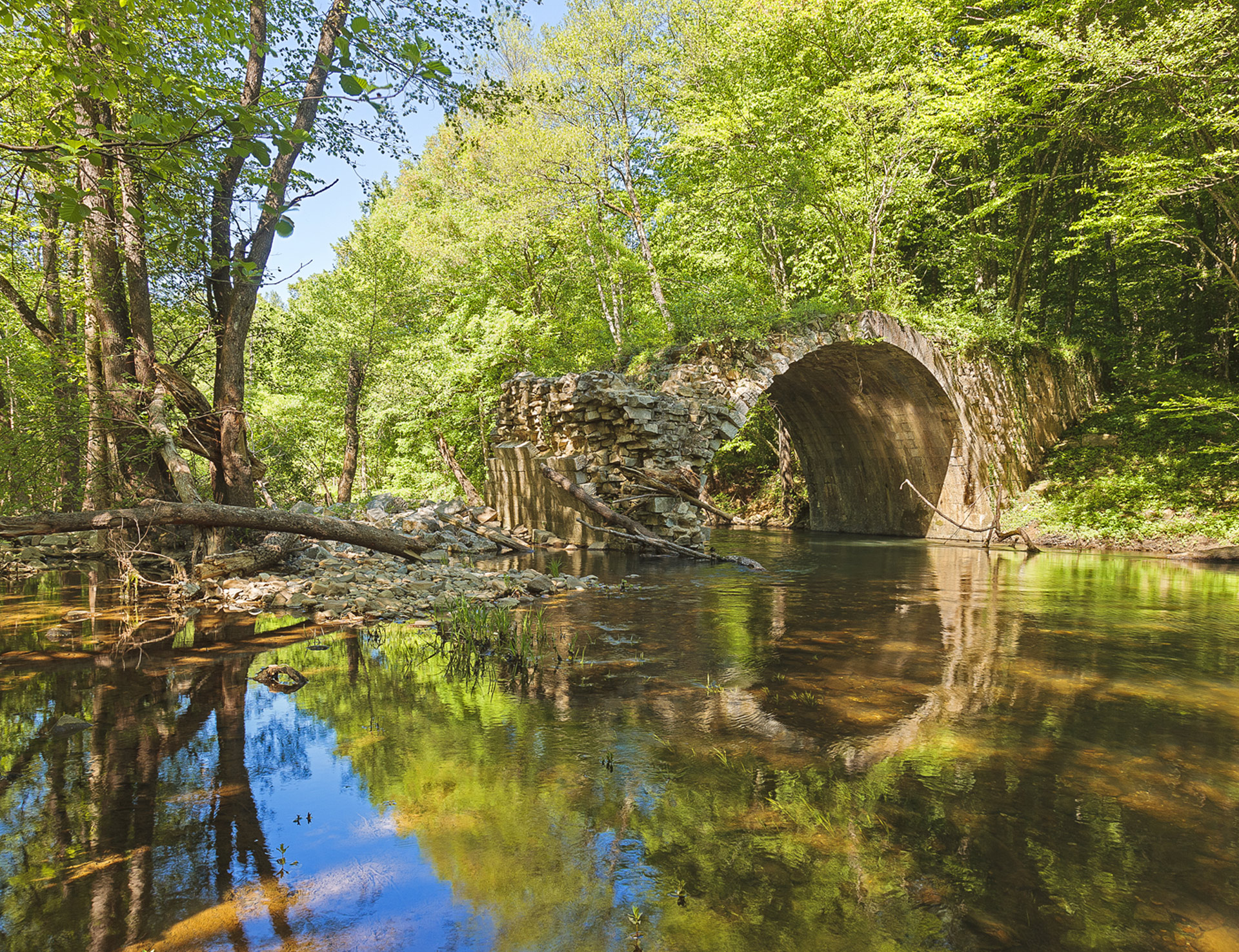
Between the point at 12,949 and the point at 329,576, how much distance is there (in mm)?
5426

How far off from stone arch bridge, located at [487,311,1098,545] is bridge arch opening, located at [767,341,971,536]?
0.13 feet

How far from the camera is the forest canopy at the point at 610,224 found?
7527 millimetres

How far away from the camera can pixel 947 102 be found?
12.7 meters

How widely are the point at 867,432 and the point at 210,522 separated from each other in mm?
15113

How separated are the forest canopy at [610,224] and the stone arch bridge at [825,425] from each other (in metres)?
0.75

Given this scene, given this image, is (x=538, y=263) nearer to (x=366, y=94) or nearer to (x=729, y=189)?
(x=729, y=189)

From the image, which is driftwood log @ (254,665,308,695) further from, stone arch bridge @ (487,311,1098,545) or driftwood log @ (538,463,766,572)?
stone arch bridge @ (487,311,1098,545)

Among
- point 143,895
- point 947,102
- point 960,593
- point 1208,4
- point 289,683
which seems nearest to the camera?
point 143,895

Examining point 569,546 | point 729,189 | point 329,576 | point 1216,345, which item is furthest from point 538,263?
point 1216,345

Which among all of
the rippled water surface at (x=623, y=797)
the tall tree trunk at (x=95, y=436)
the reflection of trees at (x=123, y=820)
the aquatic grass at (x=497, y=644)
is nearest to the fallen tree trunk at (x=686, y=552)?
the aquatic grass at (x=497, y=644)

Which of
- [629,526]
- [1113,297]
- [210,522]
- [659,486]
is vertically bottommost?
[629,526]

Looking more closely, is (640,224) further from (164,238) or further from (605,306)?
(164,238)

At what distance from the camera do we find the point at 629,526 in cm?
1071

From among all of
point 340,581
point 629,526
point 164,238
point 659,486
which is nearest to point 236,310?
point 164,238
